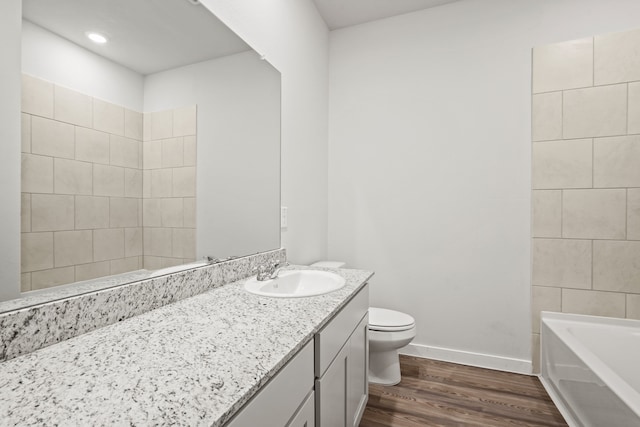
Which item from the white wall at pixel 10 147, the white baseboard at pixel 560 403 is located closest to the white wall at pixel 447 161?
the white baseboard at pixel 560 403

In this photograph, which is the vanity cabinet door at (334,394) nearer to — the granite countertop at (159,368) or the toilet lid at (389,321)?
the granite countertop at (159,368)

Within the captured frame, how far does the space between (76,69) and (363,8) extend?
7.14ft

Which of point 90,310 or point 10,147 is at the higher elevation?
point 10,147

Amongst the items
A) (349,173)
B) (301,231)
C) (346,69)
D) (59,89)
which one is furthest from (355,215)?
(59,89)

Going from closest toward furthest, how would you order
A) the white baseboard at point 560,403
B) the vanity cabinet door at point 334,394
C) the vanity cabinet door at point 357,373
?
the vanity cabinet door at point 334,394, the vanity cabinet door at point 357,373, the white baseboard at point 560,403

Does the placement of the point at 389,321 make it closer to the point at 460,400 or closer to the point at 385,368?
the point at 385,368

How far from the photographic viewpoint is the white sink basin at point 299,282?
1.42 metres

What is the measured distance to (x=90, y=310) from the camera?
851mm

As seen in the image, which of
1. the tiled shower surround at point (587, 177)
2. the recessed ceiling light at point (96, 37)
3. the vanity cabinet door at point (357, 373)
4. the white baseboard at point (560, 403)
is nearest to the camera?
the recessed ceiling light at point (96, 37)

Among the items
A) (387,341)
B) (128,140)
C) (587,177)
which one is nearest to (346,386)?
(387,341)

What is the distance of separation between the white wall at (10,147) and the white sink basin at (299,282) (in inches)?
31.1

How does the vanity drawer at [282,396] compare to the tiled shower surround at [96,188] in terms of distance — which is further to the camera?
the tiled shower surround at [96,188]

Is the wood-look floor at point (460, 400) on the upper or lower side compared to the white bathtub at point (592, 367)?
lower

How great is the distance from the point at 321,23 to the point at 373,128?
959 mm
